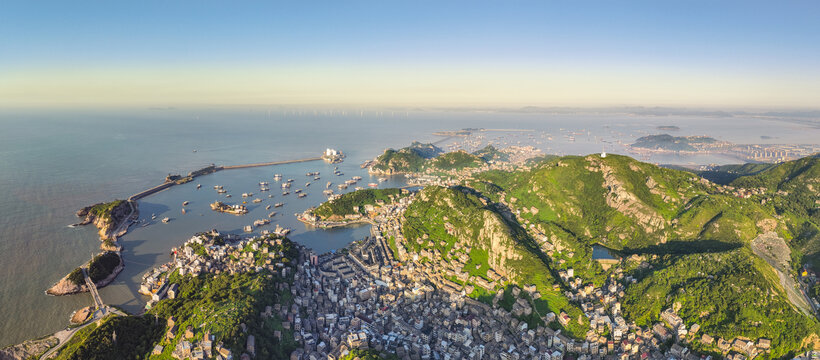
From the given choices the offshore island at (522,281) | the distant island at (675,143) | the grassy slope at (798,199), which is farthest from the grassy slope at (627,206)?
the distant island at (675,143)

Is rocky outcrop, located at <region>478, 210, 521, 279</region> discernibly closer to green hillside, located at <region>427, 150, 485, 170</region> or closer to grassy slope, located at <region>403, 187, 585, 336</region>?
grassy slope, located at <region>403, 187, 585, 336</region>

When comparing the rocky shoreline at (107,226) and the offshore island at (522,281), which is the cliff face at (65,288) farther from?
the offshore island at (522,281)

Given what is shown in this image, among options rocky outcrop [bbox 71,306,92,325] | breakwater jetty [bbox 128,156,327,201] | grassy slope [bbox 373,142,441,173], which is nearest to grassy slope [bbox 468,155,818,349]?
grassy slope [bbox 373,142,441,173]

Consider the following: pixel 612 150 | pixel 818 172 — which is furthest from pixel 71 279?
pixel 612 150

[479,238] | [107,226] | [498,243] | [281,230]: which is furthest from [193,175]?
[498,243]

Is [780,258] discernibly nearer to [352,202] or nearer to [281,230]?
[352,202]

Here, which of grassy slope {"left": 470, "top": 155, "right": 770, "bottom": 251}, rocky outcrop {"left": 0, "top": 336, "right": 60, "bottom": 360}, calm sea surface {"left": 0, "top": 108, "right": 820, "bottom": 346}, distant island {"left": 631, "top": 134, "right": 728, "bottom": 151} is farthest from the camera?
distant island {"left": 631, "top": 134, "right": 728, "bottom": 151}

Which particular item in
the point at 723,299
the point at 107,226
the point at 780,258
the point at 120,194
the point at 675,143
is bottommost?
the point at 107,226
